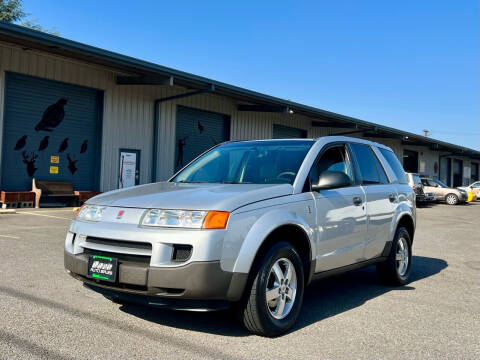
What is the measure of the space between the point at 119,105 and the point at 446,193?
19854mm

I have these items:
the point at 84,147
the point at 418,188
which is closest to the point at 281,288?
the point at 84,147

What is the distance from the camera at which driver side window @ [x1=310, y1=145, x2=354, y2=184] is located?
485 centimetres

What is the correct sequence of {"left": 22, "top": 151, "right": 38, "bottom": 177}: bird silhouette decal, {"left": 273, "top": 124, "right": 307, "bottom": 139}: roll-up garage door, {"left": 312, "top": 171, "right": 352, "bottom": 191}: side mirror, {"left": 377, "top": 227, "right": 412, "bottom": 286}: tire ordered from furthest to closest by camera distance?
{"left": 273, "top": 124, "right": 307, "bottom": 139}: roll-up garage door → {"left": 22, "top": 151, "right": 38, "bottom": 177}: bird silhouette decal → {"left": 377, "top": 227, "right": 412, "bottom": 286}: tire → {"left": 312, "top": 171, "right": 352, "bottom": 191}: side mirror

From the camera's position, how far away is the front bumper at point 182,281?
358 centimetres

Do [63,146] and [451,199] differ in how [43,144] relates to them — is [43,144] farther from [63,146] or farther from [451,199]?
[451,199]

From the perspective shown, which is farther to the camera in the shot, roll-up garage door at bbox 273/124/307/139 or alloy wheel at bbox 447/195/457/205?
alloy wheel at bbox 447/195/457/205

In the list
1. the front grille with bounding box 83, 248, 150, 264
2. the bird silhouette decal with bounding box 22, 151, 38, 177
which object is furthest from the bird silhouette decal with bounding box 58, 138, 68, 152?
the front grille with bounding box 83, 248, 150, 264

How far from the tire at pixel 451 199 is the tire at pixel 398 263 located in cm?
2405

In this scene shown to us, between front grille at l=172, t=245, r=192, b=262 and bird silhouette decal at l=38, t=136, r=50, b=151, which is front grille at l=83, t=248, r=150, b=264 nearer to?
front grille at l=172, t=245, r=192, b=262

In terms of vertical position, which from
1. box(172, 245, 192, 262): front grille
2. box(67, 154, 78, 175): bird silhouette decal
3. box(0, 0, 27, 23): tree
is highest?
box(0, 0, 27, 23): tree

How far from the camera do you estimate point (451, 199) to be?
1121 inches

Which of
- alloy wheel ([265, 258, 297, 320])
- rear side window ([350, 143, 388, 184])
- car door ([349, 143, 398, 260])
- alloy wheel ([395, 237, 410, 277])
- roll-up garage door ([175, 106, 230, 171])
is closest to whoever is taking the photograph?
alloy wheel ([265, 258, 297, 320])

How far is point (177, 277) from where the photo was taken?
Result: 141 inches

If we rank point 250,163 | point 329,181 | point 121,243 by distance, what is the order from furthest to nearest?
point 250,163 < point 329,181 < point 121,243
